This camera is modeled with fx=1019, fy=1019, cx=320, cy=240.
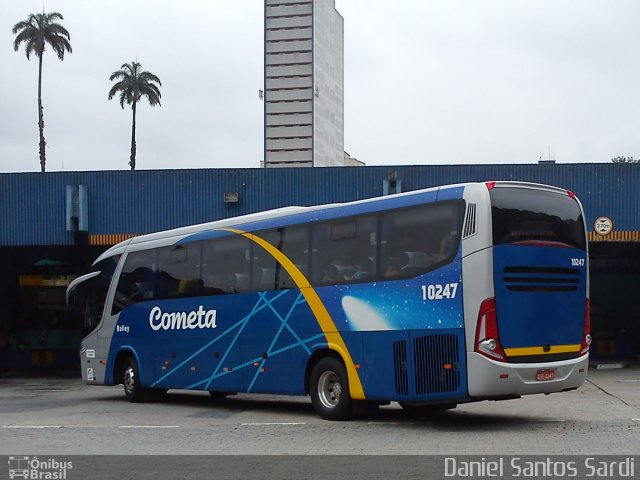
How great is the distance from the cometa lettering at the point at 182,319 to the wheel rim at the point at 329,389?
128 inches

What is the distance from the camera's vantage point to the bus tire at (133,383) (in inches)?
814

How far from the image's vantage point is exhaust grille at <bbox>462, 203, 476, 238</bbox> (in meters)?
13.5

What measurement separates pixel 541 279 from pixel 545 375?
130 centimetres

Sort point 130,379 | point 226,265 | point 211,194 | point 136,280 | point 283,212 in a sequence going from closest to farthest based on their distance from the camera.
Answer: point 283,212 → point 226,265 → point 136,280 → point 130,379 → point 211,194

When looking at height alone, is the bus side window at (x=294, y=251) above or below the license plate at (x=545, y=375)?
above

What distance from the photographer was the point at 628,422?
14.5m

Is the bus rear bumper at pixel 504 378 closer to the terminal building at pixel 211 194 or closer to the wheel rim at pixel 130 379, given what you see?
the wheel rim at pixel 130 379

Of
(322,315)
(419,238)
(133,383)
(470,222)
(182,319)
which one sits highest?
(470,222)

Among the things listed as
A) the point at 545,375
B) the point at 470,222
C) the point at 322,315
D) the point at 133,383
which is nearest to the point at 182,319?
the point at 133,383

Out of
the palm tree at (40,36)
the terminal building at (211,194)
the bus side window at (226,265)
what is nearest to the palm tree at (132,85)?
the palm tree at (40,36)

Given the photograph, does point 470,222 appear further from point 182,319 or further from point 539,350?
point 182,319

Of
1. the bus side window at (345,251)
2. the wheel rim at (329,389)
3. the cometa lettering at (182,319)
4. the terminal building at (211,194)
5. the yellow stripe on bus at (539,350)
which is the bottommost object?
the wheel rim at (329,389)

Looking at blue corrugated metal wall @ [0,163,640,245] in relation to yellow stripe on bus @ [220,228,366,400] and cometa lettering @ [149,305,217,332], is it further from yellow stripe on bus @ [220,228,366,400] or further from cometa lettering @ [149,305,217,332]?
yellow stripe on bus @ [220,228,366,400]

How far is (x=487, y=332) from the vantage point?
43.7ft
